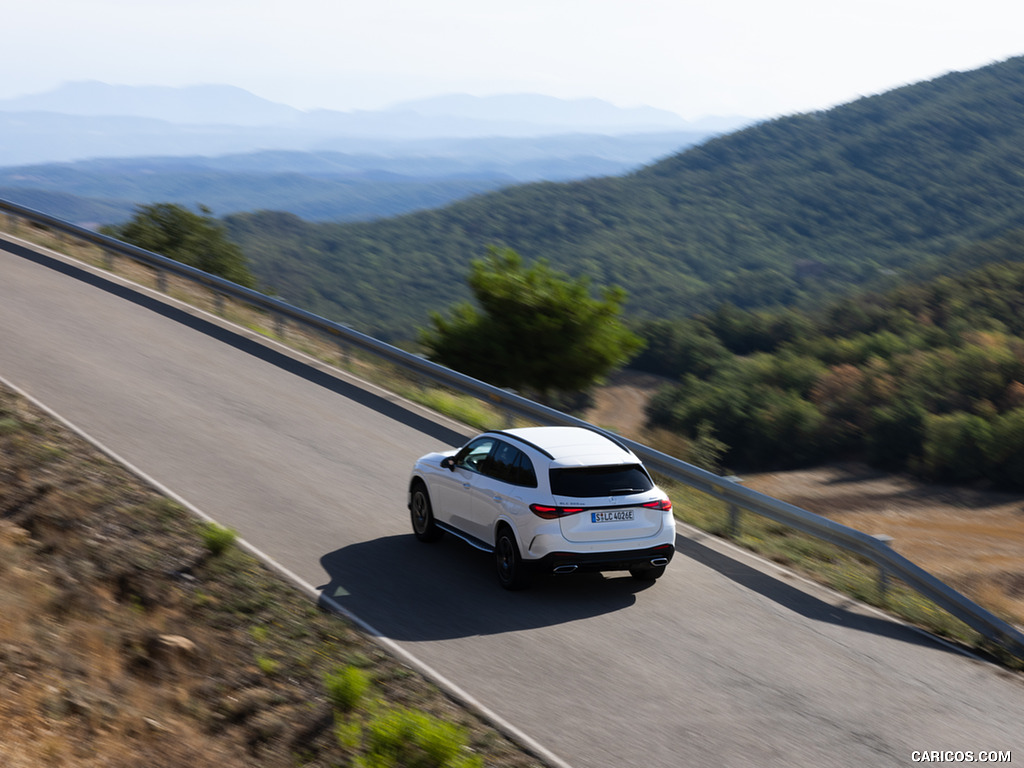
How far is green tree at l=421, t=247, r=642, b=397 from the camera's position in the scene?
21828 millimetres

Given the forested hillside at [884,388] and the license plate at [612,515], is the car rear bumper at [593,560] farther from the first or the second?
the forested hillside at [884,388]

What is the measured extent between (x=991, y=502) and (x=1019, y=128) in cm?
16863

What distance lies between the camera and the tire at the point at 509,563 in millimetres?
9648

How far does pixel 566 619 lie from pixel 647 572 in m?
1.40

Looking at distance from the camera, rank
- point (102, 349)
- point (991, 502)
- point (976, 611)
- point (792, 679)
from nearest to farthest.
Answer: point (792, 679) < point (976, 611) < point (102, 349) < point (991, 502)

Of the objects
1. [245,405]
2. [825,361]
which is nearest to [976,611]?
[245,405]

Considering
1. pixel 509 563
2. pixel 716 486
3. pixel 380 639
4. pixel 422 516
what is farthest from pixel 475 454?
pixel 716 486

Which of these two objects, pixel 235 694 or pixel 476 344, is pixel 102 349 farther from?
pixel 235 694

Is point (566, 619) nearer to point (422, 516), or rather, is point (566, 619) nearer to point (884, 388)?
point (422, 516)

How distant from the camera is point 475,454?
10.8m

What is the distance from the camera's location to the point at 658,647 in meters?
Answer: 8.72

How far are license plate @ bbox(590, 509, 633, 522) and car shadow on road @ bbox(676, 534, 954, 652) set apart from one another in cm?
190

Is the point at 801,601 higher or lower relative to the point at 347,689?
lower

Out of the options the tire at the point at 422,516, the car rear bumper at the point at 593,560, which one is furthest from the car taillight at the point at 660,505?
the tire at the point at 422,516
